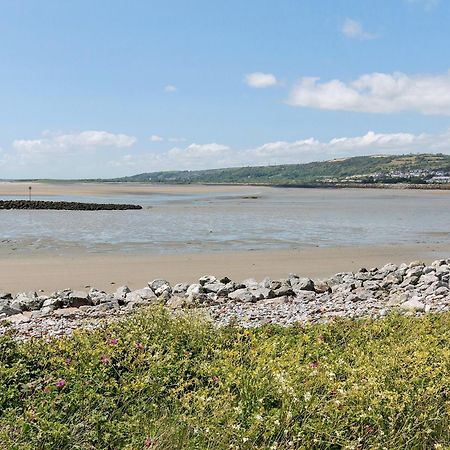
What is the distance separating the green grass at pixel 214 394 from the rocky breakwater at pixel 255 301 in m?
2.54

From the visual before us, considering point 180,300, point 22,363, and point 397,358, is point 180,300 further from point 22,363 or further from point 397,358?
Result: point 397,358

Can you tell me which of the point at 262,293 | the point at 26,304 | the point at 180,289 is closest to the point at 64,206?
the point at 180,289

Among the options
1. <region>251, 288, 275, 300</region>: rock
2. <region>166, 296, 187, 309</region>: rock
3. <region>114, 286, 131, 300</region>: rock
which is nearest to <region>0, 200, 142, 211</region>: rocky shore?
<region>114, 286, 131, 300</region>: rock

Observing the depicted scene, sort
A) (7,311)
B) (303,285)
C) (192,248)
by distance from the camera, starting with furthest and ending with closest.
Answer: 1. (192,248)
2. (303,285)
3. (7,311)

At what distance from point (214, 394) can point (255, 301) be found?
23.4ft

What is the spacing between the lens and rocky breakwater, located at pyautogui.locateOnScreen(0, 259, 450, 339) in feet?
34.2

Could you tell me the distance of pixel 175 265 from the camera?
20.1 m

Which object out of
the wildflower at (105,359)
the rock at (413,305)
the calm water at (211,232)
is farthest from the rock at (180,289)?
the calm water at (211,232)

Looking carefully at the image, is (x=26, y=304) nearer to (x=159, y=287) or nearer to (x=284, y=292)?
(x=159, y=287)

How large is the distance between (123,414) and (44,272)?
554 inches

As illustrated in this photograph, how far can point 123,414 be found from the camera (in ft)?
Answer: 17.6

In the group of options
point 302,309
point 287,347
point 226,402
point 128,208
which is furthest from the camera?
point 128,208

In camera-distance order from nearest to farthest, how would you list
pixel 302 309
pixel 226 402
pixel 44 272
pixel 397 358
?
pixel 226 402 < pixel 397 358 < pixel 302 309 < pixel 44 272

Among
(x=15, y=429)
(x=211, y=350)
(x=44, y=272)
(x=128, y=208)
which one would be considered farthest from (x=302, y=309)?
(x=128, y=208)
